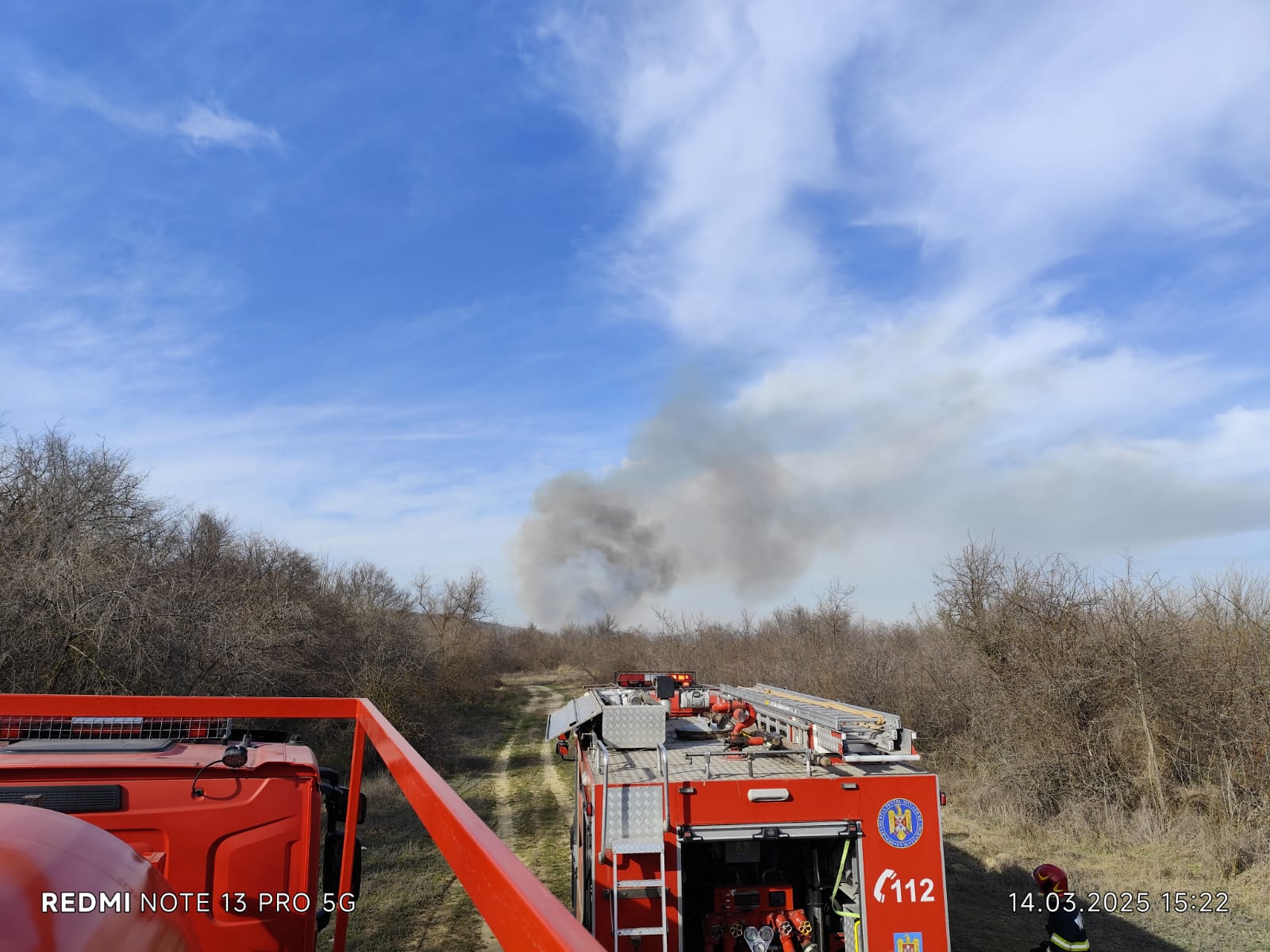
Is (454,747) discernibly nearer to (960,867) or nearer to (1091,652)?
(960,867)

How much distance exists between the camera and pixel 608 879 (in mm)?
5395

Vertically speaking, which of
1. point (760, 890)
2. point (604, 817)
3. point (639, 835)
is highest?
point (604, 817)

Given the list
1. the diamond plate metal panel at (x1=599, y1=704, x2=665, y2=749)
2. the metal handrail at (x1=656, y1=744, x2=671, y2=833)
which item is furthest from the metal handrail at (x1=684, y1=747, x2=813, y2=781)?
the metal handrail at (x1=656, y1=744, x2=671, y2=833)

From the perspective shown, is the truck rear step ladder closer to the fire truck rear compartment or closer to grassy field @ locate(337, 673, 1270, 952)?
the fire truck rear compartment

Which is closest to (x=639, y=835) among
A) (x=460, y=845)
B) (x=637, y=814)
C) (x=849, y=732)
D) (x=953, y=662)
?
(x=637, y=814)

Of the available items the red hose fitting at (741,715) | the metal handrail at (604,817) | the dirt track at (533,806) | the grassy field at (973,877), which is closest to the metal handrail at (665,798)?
the metal handrail at (604,817)

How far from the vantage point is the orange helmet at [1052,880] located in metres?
5.74

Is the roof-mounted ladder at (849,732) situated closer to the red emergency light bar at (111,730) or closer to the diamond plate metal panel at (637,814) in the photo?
the diamond plate metal panel at (637,814)

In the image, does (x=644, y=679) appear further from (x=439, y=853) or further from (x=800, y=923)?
(x=800, y=923)

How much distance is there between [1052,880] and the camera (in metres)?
5.79

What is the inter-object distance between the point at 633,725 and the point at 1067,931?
360cm

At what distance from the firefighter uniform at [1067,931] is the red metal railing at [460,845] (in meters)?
5.17

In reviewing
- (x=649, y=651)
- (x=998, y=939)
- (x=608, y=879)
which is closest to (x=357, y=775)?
(x=608, y=879)

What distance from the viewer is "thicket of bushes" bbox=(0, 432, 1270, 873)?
10453 millimetres
